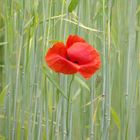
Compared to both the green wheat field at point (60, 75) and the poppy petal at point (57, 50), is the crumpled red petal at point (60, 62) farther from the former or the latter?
the green wheat field at point (60, 75)

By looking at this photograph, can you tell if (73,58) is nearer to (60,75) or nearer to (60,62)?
(60,62)

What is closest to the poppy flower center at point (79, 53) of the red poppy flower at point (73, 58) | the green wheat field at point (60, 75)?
the red poppy flower at point (73, 58)

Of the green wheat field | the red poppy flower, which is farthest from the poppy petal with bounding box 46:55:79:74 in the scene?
the green wheat field

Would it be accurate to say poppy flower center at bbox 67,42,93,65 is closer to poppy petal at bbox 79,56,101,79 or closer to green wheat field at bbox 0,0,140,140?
poppy petal at bbox 79,56,101,79

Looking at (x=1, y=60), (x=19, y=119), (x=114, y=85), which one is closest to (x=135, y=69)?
(x=114, y=85)

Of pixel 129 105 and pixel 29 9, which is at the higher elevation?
pixel 29 9

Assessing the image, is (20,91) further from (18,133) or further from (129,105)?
(129,105)

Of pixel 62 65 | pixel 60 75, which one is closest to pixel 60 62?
pixel 62 65
